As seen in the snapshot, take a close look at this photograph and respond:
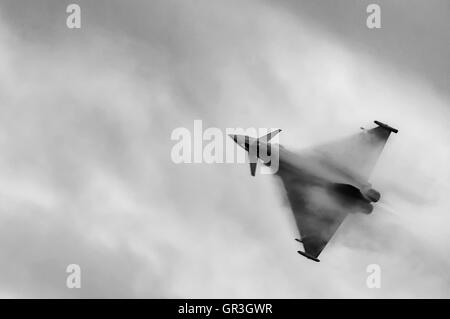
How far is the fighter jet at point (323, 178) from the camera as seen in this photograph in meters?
101

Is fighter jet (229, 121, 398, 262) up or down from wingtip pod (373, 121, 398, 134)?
down

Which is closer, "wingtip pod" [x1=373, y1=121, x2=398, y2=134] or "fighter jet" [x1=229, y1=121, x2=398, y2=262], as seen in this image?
"fighter jet" [x1=229, y1=121, x2=398, y2=262]

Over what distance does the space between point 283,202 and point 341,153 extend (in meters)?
11.8

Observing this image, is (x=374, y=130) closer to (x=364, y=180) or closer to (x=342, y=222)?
(x=364, y=180)

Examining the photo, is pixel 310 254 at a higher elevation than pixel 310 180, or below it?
below

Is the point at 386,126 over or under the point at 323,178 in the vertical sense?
over

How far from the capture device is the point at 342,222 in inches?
4045

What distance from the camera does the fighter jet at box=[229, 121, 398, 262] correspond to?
100938 mm

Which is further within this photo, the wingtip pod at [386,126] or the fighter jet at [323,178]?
the wingtip pod at [386,126]

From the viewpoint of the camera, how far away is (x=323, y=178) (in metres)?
103

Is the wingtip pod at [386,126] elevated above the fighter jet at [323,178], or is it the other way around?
the wingtip pod at [386,126]
